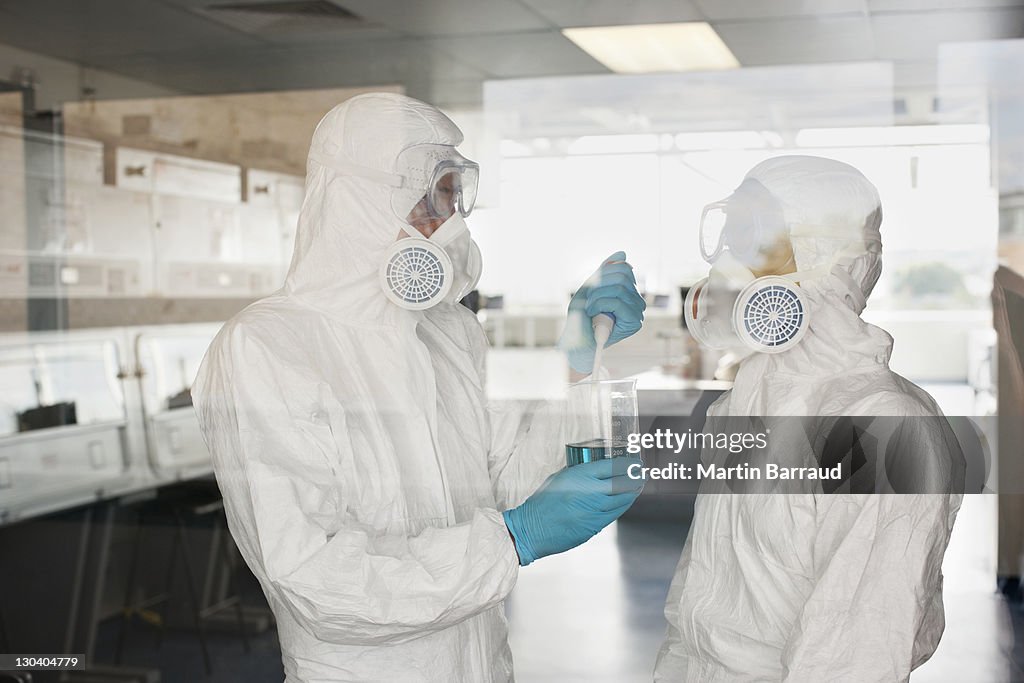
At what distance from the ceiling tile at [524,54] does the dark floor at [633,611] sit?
79 cm

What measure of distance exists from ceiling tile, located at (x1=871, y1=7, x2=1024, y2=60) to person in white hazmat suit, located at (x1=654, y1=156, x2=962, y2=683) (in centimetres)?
22

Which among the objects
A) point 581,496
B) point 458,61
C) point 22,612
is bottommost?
point 22,612

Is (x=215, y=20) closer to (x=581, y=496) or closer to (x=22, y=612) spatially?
(x=581, y=496)

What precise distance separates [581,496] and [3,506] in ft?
5.16

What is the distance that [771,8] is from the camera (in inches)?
65.9

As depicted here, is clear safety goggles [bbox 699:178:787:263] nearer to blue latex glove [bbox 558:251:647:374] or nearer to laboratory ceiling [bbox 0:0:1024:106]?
blue latex glove [bbox 558:251:647:374]

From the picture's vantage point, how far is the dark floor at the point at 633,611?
5.42 ft

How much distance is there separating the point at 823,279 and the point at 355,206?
70 cm

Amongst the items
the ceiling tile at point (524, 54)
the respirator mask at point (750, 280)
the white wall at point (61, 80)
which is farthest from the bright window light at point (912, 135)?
the white wall at point (61, 80)

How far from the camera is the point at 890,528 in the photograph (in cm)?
145

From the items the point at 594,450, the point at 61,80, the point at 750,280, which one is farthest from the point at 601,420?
the point at 61,80

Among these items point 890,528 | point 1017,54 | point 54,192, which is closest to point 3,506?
point 54,192

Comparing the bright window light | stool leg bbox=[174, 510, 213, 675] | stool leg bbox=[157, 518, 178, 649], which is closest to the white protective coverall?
the bright window light

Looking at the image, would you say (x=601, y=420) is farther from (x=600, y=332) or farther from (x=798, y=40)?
(x=798, y=40)
